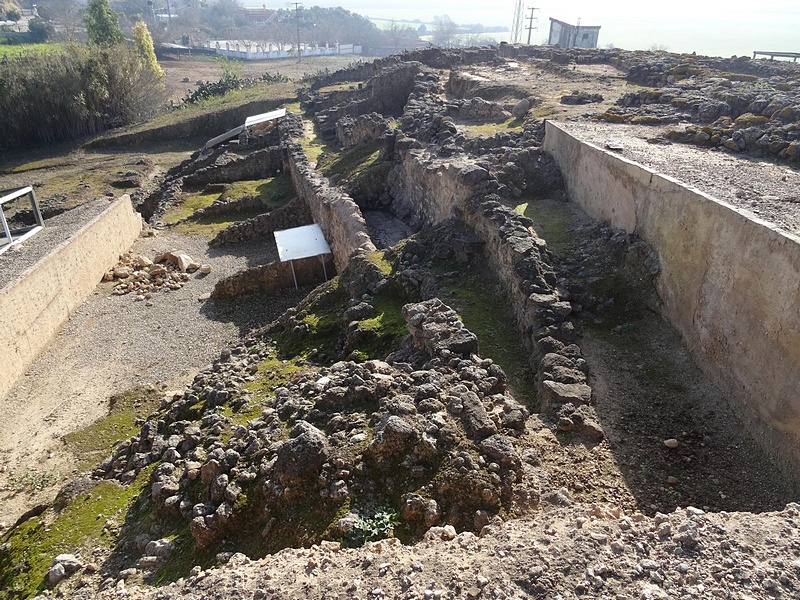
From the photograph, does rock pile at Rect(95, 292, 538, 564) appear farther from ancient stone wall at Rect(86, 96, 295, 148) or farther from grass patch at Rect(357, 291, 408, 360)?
ancient stone wall at Rect(86, 96, 295, 148)

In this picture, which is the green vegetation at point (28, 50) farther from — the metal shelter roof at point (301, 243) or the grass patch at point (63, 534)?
the grass patch at point (63, 534)

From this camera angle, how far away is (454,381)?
7.51 m

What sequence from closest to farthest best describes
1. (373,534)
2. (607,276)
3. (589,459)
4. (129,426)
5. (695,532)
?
(695,532), (373,534), (589,459), (607,276), (129,426)

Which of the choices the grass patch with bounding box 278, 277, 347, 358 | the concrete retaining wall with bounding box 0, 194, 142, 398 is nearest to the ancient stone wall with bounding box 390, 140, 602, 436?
the grass patch with bounding box 278, 277, 347, 358

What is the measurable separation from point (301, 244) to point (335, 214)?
144cm

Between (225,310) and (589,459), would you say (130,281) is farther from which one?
(589,459)

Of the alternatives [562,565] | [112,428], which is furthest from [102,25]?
[562,565]

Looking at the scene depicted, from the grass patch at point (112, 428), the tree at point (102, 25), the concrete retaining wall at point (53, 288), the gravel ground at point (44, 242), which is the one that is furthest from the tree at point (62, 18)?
the grass patch at point (112, 428)

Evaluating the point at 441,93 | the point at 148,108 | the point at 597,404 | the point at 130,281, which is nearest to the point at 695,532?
the point at 597,404

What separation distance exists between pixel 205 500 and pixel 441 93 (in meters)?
24.9

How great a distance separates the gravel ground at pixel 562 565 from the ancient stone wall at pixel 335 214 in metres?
10.0

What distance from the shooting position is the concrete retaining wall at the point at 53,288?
13.6 metres

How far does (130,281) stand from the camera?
60.8ft

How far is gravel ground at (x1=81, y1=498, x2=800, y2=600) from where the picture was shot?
4223mm
